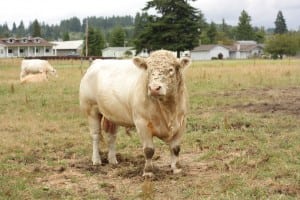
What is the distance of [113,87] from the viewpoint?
7871 mm

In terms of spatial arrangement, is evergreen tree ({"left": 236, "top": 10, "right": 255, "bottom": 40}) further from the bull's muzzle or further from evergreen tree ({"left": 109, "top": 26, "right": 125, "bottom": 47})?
the bull's muzzle

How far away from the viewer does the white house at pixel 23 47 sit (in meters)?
108

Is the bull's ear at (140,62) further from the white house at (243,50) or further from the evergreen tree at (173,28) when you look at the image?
the white house at (243,50)

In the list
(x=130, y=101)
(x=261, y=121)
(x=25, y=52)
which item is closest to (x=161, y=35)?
(x=261, y=121)

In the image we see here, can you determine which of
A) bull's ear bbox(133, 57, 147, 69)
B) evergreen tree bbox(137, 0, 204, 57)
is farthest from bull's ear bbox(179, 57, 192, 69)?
evergreen tree bbox(137, 0, 204, 57)

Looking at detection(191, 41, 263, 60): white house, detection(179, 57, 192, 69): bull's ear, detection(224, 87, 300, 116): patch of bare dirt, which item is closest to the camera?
detection(179, 57, 192, 69): bull's ear

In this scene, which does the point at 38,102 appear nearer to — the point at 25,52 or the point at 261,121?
the point at 261,121

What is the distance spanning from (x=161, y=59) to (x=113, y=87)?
1.34 meters

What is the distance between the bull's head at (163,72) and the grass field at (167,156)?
118 cm

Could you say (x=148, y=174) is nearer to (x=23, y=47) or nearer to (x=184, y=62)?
(x=184, y=62)

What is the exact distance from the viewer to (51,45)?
4380 inches

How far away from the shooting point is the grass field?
6.57 metres

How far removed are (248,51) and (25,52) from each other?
4734 centimetres

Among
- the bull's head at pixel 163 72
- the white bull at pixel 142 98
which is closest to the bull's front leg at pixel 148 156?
Answer: the white bull at pixel 142 98
